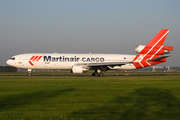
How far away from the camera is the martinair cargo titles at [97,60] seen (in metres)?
41.1

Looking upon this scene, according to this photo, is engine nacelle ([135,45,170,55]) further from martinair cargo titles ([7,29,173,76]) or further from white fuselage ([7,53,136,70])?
white fuselage ([7,53,136,70])

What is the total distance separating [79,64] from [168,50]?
704 inches

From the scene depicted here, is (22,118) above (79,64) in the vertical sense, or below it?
below

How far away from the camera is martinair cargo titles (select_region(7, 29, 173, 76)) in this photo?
135ft

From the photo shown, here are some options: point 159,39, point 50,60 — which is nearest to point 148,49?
point 159,39

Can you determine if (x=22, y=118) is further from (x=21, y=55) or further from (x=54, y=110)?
(x=21, y=55)

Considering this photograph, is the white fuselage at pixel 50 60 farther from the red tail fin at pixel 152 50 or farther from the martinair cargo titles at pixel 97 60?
the red tail fin at pixel 152 50

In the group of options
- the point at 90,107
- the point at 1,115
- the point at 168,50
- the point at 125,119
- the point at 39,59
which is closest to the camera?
the point at 125,119

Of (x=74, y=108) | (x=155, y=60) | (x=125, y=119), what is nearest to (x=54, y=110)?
(x=74, y=108)

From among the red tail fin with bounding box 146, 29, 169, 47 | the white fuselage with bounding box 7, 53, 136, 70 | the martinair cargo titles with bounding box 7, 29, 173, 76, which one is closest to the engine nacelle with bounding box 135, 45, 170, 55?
the martinair cargo titles with bounding box 7, 29, 173, 76

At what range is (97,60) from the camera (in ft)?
142

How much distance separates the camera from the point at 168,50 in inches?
1736

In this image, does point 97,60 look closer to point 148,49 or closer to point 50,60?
point 50,60

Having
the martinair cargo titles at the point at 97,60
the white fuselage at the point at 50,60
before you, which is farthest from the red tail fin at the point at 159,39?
the white fuselage at the point at 50,60
